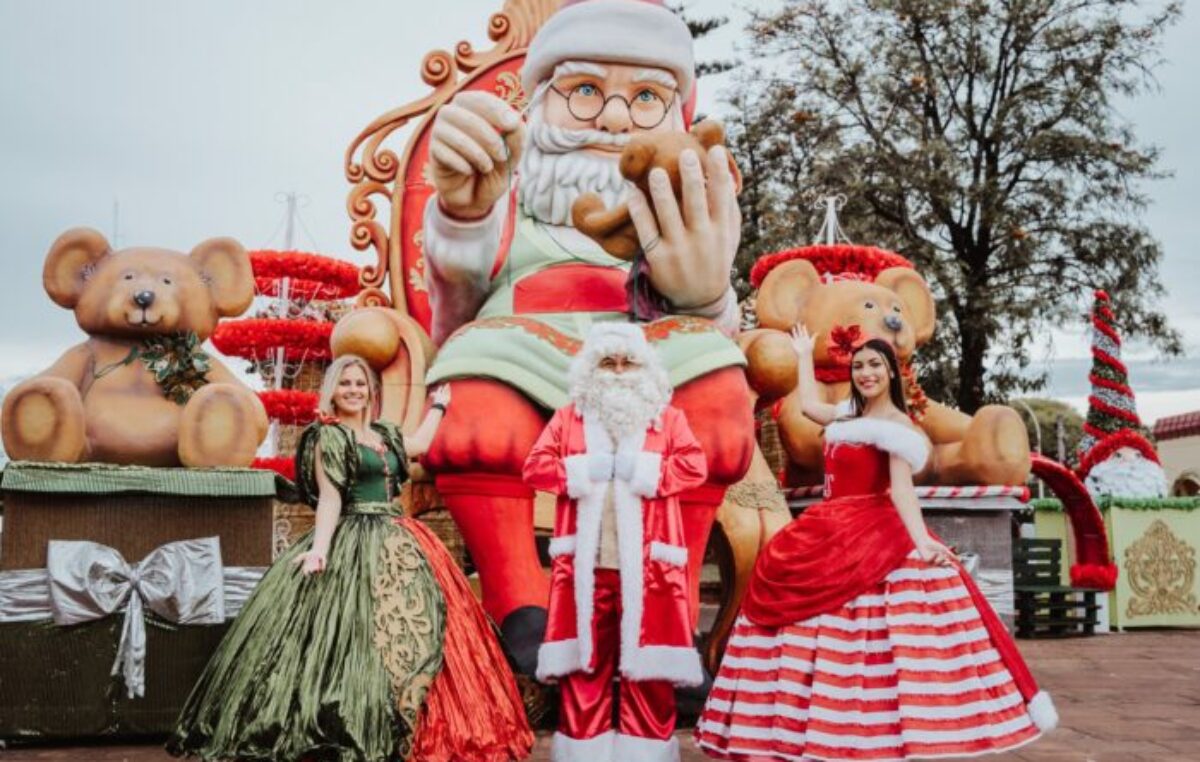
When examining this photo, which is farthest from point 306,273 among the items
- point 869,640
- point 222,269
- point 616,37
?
point 869,640

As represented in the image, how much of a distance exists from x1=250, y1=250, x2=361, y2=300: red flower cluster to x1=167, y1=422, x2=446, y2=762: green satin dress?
12.9ft

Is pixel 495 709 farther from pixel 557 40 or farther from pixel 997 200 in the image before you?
pixel 997 200

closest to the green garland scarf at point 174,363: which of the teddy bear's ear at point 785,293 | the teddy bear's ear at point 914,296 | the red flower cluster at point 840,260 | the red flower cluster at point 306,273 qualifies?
the red flower cluster at point 306,273

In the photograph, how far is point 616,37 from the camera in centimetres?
519

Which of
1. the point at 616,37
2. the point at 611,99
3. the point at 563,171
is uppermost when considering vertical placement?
the point at 616,37

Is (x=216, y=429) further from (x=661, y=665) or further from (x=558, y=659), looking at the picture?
(x=661, y=665)

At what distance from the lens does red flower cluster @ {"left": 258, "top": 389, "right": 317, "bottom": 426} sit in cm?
745

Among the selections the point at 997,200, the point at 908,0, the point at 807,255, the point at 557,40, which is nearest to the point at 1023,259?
the point at 997,200

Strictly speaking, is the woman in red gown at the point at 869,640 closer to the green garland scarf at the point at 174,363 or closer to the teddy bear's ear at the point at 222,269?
the green garland scarf at the point at 174,363

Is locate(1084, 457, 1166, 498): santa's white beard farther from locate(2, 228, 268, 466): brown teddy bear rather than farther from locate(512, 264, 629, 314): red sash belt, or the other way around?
locate(2, 228, 268, 466): brown teddy bear

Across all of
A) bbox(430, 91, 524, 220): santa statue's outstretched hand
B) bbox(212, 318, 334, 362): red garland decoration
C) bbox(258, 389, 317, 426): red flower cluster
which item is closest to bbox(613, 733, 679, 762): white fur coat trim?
bbox(430, 91, 524, 220): santa statue's outstretched hand

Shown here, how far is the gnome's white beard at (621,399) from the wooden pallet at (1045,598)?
5.95 meters

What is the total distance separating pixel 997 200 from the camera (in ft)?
54.4

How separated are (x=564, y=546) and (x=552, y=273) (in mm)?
1508
